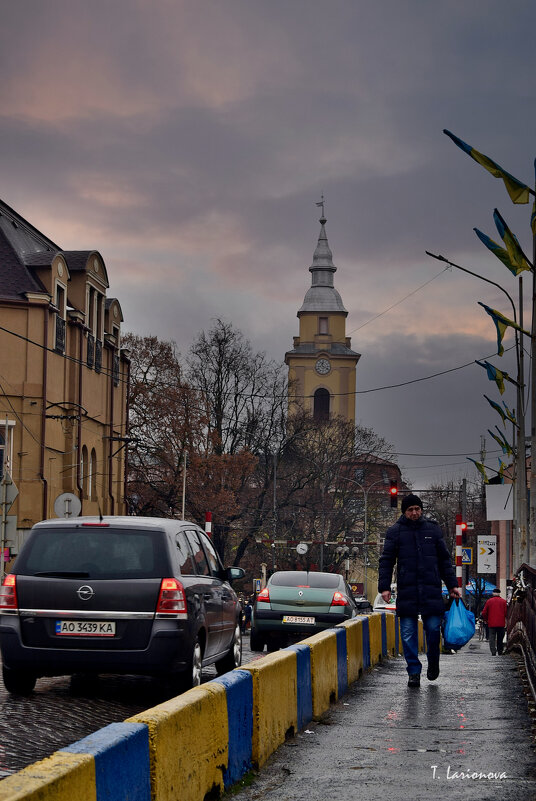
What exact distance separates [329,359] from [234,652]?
9840cm

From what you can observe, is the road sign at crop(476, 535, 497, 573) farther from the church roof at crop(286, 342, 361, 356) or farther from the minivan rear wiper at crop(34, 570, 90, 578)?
the church roof at crop(286, 342, 361, 356)

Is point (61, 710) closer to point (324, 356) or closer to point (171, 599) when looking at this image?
point (171, 599)

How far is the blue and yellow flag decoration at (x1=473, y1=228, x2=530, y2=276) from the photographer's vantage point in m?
21.6

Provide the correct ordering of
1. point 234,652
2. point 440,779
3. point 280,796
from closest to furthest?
point 280,796, point 440,779, point 234,652

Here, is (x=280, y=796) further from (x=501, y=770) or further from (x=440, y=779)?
(x=501, y=770)

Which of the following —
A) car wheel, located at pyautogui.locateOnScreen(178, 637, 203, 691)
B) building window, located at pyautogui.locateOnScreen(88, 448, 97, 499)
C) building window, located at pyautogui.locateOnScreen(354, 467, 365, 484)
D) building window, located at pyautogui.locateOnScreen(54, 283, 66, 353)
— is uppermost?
building window, located at pyautogui.locateOnScreen(54, 283, 66, 353)

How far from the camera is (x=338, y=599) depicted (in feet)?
69.0

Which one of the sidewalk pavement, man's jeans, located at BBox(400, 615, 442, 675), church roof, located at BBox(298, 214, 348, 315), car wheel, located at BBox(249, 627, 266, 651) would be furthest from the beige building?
church roof, located at BBox(298, 214, 348, 315)

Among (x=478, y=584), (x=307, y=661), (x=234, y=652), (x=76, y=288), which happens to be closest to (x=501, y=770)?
(x=307, y=661)

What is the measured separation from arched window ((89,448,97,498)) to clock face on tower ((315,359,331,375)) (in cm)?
6508

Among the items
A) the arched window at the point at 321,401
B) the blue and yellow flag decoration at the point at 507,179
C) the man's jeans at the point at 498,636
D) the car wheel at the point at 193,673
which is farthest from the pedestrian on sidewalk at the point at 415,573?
the arched window at the point at 321,401

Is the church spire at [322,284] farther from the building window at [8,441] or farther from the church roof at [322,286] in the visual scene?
the building window at [8,441]

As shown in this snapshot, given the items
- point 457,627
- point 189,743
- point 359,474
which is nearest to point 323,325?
point 359,474

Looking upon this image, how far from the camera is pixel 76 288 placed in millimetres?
45250
